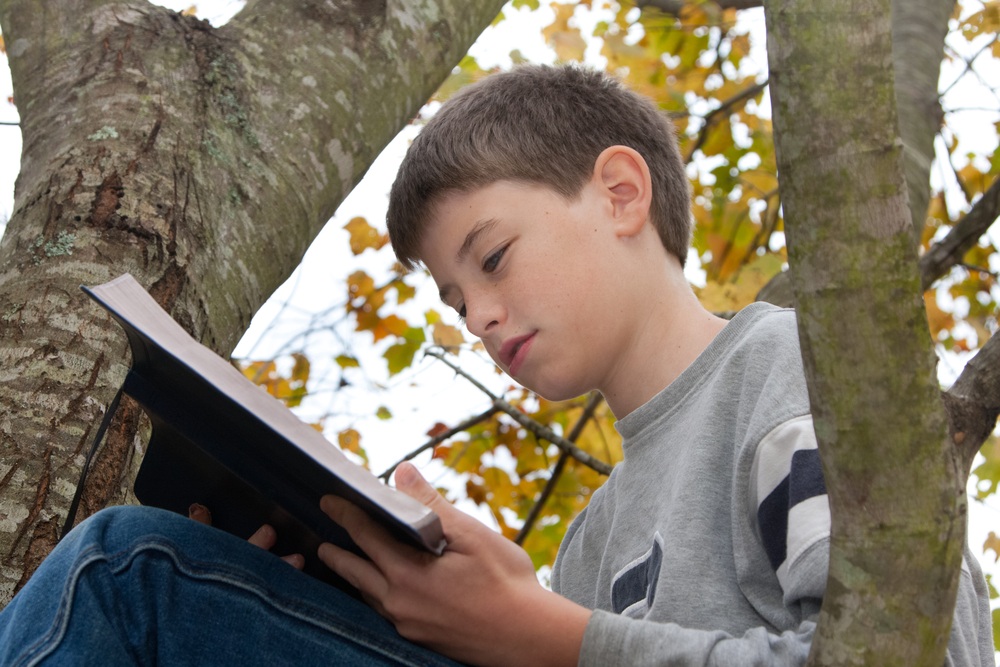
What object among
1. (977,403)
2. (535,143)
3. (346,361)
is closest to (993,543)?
(346,361)

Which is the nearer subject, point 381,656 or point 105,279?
point 381,656

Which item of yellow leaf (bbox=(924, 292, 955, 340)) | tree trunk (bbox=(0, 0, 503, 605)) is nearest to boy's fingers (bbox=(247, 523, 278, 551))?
tree trunk (bbox=(0, 0, 503, 605))

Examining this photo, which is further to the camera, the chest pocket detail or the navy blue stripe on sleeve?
the chest pocket detail

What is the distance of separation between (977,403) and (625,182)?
731mm

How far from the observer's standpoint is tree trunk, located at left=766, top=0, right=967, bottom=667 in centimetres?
88

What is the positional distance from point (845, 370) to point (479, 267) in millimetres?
1008

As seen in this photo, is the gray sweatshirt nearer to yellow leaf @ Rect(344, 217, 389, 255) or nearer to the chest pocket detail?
the chest pocket detail

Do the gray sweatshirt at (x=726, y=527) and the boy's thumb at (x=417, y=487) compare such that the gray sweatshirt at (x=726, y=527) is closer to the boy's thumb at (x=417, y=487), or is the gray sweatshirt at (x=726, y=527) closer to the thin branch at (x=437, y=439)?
the boy's thumb at (x=417, y=487)

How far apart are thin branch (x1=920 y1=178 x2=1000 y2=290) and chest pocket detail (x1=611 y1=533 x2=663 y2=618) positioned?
48.2 inches

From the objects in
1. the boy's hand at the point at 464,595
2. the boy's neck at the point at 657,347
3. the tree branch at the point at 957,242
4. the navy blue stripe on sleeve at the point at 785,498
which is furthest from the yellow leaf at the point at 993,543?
the boy's hand at the point at 464,595

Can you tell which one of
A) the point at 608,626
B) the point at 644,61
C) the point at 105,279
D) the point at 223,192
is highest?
the point at 644,61

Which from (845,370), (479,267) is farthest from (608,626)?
(479,267)

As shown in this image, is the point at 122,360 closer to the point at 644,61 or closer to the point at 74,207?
the point at 74,207

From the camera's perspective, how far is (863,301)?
34.7 inches
